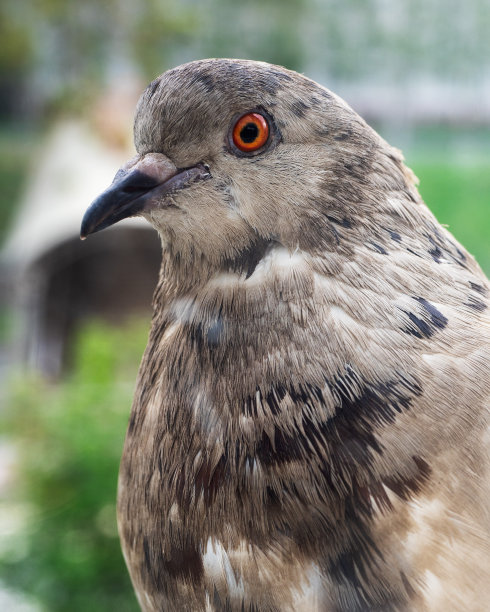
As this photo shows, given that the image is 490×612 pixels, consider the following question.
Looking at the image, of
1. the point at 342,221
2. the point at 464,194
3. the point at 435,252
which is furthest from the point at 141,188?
the point at 464,194

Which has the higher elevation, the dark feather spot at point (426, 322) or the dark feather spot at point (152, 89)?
the dark feather spot at point (152, 89)

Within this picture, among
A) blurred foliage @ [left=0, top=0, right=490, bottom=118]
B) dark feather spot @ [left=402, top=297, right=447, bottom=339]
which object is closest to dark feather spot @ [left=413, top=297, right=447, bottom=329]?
dark feather spot @ [left=402, top=297, right=447, bottom=339]

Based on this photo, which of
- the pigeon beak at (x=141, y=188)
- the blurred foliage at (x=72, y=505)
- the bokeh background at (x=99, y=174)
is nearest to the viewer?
the pigeon beak at (x=141, y=188)

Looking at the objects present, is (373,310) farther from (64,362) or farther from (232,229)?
(64,362)

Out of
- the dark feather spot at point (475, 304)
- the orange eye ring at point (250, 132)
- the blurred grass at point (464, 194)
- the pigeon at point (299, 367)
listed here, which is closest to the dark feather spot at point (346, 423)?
the pigeon at point (299, 367)

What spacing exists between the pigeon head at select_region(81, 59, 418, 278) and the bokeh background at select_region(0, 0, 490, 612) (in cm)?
203

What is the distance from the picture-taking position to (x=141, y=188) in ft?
3.05

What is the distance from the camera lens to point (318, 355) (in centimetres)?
85

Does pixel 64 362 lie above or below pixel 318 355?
below

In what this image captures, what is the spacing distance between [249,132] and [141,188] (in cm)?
16

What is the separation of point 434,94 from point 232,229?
3408 millimetres

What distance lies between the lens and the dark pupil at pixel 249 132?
88cm

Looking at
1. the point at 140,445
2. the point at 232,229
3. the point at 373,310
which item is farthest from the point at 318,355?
the point at 140,445

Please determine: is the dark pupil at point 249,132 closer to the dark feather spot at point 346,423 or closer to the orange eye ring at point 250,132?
the orange eye ring at point 250,132
